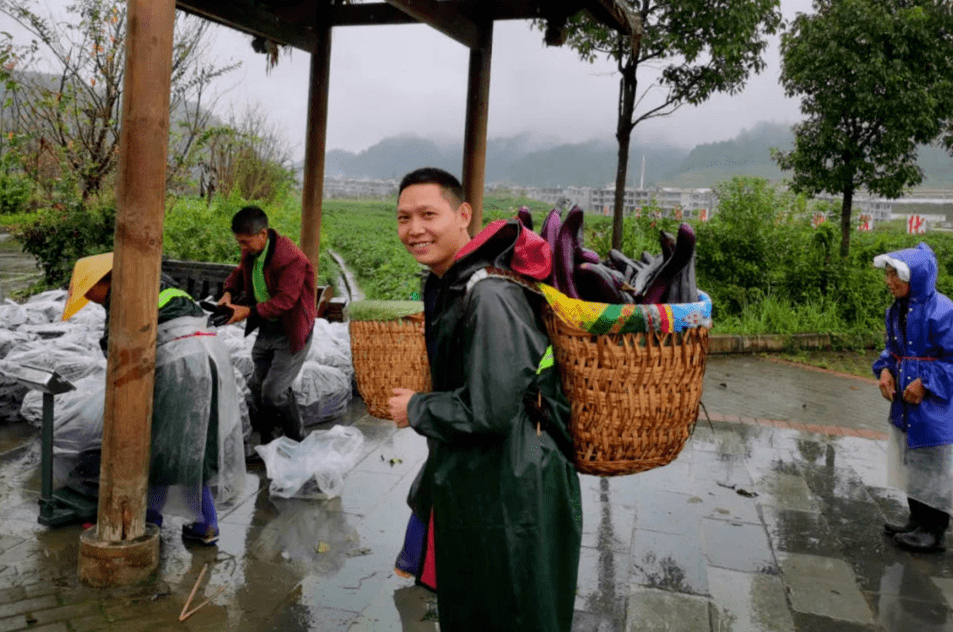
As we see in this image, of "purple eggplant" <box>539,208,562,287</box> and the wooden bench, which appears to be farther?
the wooden bench

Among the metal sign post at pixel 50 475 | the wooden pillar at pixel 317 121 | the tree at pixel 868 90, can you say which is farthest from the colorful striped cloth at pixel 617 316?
the tree at pixel 868 90

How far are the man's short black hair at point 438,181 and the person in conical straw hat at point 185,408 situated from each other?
2.08m

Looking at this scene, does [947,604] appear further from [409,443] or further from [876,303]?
[876,303]

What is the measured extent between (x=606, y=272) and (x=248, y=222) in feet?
11.2

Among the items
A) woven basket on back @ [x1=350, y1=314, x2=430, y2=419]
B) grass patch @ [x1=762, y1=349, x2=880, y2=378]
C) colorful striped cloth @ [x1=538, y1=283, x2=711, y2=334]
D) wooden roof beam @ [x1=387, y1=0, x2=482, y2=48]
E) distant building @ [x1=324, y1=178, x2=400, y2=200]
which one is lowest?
grass patch @ [x1=762, y1=349, x2=880, y2=378]

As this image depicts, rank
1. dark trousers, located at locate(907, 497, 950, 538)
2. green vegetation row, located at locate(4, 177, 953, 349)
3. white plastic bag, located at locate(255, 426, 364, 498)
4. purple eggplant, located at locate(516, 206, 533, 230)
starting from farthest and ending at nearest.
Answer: green vegetation row, located at locate(4, 177, 953, 349) → white plastic bag, located at locate(255, 426, 364, 498) → dark trousers, located at locate(907, 497, 950, 538) → purple eggplant, located at locate(516, 206, 533, 230)

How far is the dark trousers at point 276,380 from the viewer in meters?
5.85

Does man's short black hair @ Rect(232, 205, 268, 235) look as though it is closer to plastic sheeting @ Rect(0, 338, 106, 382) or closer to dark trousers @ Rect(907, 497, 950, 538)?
plastic sheeting @ Rect(0, 338, 106, 382)

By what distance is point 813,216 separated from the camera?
14156mm

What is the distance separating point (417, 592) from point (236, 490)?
1167 mm

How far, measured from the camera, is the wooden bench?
354 inches

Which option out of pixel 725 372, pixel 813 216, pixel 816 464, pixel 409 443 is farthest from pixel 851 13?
pixel 409 443

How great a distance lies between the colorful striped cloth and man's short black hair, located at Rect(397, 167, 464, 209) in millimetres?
424

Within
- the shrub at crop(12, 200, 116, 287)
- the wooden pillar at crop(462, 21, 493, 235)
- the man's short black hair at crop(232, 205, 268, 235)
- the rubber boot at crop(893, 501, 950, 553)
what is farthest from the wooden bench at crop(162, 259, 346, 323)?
the rubber boot at crop(893, 501, 950, 553)
